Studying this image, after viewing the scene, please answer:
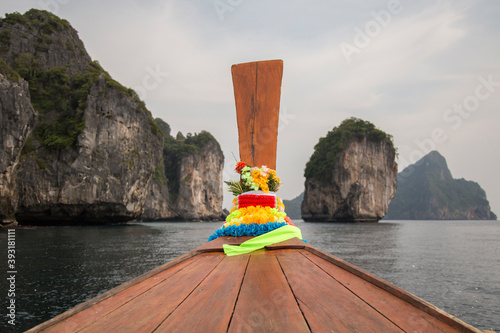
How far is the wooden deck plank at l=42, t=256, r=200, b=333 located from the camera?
4.86 ft

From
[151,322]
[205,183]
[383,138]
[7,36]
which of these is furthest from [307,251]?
[205,183]

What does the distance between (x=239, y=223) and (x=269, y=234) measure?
701 millimetres

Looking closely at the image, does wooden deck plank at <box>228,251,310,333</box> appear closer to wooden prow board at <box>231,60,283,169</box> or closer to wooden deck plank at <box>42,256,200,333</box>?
wooden deck plank at <box>42,256,200,333</box>

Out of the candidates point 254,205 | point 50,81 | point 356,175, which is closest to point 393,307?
point 254,205

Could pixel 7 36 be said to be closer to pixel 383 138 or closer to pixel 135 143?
pixel 135 143

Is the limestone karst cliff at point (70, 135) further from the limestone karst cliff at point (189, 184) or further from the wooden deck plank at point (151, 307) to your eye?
the wooden deck plank at point (151, 307)

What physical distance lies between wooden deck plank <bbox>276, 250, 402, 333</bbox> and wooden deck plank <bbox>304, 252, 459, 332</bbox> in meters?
0.05

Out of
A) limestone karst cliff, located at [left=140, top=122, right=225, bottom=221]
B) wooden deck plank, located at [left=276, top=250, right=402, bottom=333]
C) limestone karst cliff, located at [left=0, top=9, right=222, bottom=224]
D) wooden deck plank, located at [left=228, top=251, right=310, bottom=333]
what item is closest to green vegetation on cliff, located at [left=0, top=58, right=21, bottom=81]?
limestone karst cliff, located at [left=0, top=9, right=222, bottom=224]

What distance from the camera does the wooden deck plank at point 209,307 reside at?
1.41 meters

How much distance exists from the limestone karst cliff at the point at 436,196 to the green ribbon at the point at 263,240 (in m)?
128

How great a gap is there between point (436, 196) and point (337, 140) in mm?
75952

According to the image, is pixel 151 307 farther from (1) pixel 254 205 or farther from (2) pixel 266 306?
(1) pixel 254 205

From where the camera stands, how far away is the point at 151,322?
1.48 m

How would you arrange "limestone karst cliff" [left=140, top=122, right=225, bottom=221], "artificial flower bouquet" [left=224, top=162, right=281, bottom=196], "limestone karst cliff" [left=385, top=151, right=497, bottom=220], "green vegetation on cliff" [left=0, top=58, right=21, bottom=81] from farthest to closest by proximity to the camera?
"limestone karst cliff" [left=385, top=151, right=497, bottom=220] < "limestone karst cliff" [left=140, top=122, right=225, bottom=221] < "green vegetation on cliff" [left=0, top=58, right=21, bottom=81] < "artificial flower bouquet" [left=224, top=162, right=281, bottom=196]
